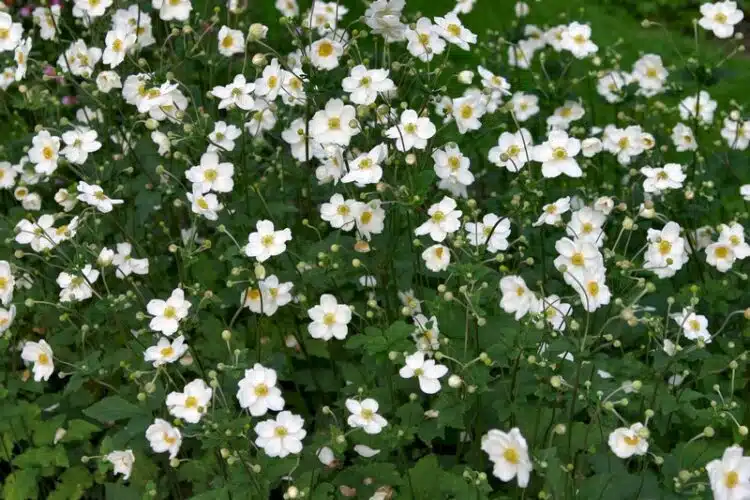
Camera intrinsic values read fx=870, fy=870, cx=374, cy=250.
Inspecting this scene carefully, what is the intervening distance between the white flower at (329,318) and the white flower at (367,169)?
42 cm

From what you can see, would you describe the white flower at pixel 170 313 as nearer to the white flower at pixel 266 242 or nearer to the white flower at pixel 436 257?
the white flower at pixel 266 242

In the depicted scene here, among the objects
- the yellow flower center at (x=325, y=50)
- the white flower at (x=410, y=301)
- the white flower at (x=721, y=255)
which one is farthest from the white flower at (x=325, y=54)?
the white flower at (x=721, y=255)

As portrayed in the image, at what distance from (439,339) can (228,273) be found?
3.85ft

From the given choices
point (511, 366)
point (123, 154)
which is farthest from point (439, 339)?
point (123, 154)

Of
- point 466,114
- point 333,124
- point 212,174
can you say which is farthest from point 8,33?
point 466,114

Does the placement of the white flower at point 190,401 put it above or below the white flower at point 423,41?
below

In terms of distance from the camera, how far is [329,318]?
9.47 ft

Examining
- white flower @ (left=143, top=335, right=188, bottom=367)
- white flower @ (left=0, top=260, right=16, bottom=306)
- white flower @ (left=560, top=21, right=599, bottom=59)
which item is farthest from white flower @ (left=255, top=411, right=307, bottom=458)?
white flower @ (left=560, top=21, right=599, bottom=59)

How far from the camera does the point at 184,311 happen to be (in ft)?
8.77

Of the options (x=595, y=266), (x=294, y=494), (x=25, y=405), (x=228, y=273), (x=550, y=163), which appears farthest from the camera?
(x=228, y=273)

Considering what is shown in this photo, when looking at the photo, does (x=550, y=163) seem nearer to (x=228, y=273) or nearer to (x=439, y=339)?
(x=439, y=339)

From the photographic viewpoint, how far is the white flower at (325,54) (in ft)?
9.48

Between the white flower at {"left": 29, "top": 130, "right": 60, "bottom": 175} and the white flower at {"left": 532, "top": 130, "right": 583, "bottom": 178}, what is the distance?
1.79 metres

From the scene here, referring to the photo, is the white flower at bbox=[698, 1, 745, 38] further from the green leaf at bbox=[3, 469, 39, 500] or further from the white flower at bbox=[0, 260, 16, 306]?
the green leaf at bbox=[3, 469, 39, 500]
